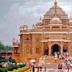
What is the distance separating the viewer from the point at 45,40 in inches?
2238

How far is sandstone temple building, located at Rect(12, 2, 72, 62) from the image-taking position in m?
56.2

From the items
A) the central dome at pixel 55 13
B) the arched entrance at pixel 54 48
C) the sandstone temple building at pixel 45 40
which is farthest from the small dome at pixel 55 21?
the arched entrance at pixel 54 48

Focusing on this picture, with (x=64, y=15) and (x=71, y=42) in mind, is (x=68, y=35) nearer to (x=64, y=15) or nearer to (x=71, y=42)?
(x=71, y=42)

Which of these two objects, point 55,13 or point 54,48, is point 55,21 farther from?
point 54,48

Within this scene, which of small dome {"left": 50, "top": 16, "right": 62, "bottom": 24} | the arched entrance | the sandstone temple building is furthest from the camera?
the arched entrance

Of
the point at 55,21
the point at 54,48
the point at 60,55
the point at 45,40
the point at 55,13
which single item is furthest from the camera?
the point at 55,13

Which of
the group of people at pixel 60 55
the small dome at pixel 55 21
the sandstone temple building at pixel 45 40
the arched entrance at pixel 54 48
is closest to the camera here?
the group of people at pixel 60 55

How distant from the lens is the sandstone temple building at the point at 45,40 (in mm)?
56188

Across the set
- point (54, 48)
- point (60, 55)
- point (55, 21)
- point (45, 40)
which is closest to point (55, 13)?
point (55, 21)

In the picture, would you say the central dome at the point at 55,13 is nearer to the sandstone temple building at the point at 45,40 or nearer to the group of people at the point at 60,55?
the sandstone temple building at the point at 45,40

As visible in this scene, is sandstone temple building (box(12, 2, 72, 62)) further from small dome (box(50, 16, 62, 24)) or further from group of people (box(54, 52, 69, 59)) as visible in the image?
group of people (box(54, 52, 69, 59))

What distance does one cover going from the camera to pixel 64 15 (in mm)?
60625

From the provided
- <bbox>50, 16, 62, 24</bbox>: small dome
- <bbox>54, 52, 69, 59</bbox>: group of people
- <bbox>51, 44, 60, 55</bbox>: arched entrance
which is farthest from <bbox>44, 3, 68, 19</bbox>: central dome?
<bbox>54, 52, 69, 59</bbox>: group of people

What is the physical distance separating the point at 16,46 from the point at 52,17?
256 inches
